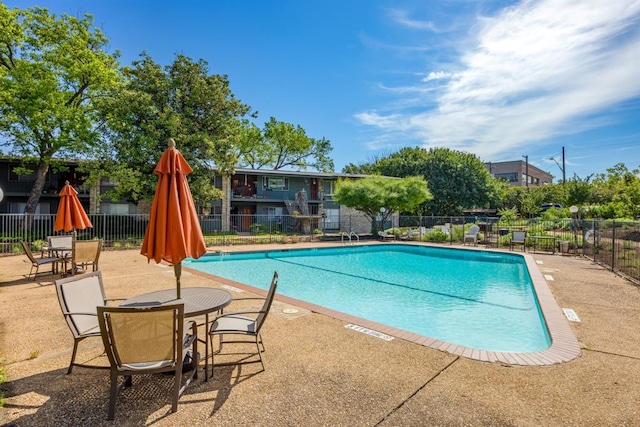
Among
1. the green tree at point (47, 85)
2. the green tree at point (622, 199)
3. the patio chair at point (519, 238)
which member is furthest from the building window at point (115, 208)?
the green tree at point (622, 199)

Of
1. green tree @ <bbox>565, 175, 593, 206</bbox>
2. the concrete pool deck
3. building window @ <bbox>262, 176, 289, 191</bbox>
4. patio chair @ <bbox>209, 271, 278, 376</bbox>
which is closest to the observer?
the concrete pool deck

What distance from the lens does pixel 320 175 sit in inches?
1185

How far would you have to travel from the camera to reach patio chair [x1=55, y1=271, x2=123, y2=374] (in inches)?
138

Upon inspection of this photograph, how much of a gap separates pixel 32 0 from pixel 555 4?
→ 25.6 metres

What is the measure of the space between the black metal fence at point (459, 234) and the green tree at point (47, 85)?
13.9 ft

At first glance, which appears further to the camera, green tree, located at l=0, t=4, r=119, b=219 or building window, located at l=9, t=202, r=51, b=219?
building window, located at l=9, t=202, r=51, b=219

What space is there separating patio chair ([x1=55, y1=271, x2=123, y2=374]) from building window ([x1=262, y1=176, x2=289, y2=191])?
1029 inches

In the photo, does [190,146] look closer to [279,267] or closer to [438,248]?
[279,267]

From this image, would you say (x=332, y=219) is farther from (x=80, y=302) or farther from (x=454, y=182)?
(x=80, y=302)

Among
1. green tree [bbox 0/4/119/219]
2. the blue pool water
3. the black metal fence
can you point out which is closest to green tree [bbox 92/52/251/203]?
green tree [bbox 0/4/119/219]

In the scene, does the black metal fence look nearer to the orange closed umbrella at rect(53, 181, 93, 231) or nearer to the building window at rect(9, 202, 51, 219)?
the building window at rect(9, 202, 51, 219)

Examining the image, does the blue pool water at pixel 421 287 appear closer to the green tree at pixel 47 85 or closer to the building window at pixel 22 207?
the green tree at pixel 47 85

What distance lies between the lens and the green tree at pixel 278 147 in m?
40.8

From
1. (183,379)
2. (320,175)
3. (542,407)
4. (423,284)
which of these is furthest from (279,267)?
(320,175)
